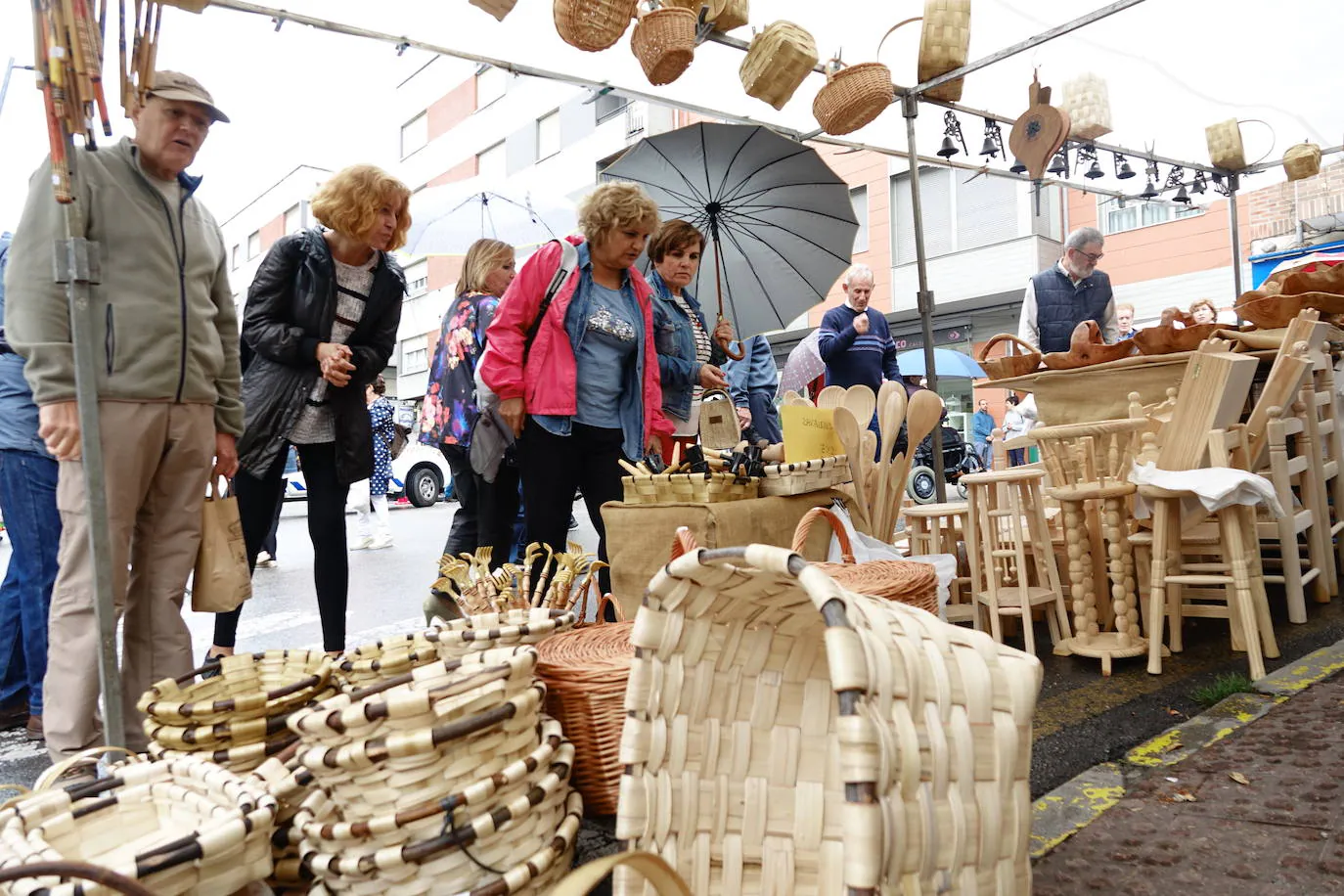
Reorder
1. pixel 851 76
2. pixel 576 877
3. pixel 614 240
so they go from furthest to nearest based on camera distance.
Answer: pixel 851 76 < pixel 614 240 < pixel 576 877

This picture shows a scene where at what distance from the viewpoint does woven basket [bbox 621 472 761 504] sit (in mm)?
2531

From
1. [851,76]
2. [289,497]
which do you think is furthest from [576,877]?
[289,497]

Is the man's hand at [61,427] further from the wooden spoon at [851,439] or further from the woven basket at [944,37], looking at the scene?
the woven basket at [944,37]

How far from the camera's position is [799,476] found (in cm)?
268

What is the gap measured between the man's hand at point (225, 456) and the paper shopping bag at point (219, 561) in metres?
0.09

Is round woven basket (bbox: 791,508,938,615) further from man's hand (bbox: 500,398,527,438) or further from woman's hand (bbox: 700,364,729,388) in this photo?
woman's hand (bbox: 700,364,729,388)

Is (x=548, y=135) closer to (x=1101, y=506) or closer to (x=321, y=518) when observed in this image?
(x=321, y=518)

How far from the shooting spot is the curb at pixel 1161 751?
1635mm

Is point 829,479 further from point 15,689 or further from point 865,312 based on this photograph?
point 865,312

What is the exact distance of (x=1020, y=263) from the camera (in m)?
13.7

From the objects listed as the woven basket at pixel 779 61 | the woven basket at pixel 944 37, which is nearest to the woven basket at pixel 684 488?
the woven basket at pixel 779 61

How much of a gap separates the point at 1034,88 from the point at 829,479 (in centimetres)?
385

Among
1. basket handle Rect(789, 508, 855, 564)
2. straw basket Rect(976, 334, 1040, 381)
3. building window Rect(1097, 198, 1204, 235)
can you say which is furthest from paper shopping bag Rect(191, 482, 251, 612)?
building window Rect(1097, 198, 1204, 235)

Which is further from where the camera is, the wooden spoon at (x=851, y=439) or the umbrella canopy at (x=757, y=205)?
the umbrella canopy at (x=757, y=205)
